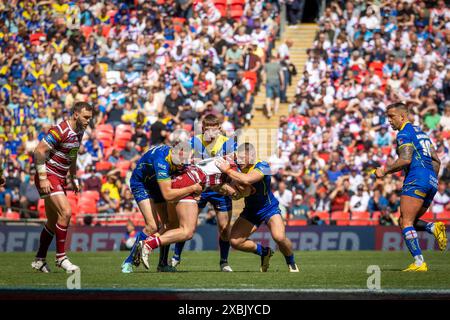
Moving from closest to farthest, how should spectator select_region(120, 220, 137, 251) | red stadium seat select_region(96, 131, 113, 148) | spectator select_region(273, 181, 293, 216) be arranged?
spectator select_region(120, 220, 137, 251)
spectator select_region(273, 181, 293, 216)
red stadium seat select_region(96, 131, 113, 148)

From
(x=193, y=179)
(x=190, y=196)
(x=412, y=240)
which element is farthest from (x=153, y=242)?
(x=412, y=240)

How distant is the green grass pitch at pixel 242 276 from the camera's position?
500 inches

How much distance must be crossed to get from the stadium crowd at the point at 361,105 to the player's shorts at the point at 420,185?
10.2 metres

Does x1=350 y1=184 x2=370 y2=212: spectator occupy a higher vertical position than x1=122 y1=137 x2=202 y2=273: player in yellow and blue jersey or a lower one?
lower

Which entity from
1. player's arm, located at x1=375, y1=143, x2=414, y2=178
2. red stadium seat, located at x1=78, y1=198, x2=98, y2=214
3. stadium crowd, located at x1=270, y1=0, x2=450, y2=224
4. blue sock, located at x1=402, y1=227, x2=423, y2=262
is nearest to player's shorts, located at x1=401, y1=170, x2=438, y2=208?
player's arm, located at x1=375, y1=143, x2=414, y2=178

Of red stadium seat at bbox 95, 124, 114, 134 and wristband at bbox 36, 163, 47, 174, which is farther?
red stadium seat at bbox 95, 124, 114, 134

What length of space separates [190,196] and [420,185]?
3.60 metres

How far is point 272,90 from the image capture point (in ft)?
99.8

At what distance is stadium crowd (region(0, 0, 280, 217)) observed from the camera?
29391 mm

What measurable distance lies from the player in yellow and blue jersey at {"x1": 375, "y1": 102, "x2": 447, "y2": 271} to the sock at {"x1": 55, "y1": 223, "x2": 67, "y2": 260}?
5.17 m

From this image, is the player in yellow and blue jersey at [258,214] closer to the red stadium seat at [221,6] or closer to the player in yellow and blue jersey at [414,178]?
the player in yellow and blue jersey at [414,178]

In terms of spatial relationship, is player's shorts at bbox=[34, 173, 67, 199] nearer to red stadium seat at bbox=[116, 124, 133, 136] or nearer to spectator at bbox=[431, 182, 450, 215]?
spectator at bbox=[431, 182, 450, 215]

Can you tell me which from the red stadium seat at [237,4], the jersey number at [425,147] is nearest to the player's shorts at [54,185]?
the jersey number at [425,147]

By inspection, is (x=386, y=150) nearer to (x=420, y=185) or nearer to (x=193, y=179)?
(x=420, y=185)
